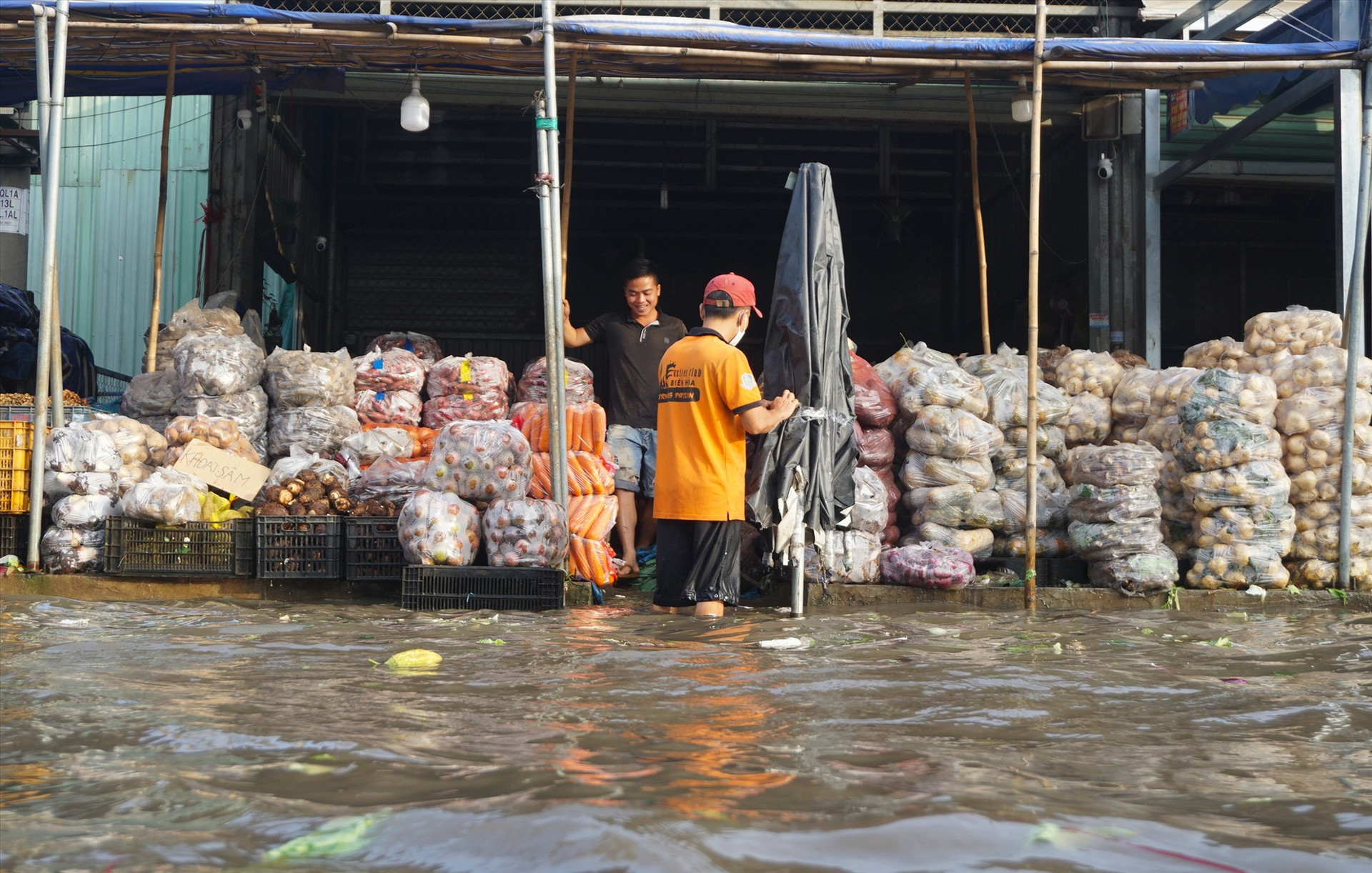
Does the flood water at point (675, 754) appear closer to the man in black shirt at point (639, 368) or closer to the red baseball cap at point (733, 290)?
the red baseball cap at point (733, 290)

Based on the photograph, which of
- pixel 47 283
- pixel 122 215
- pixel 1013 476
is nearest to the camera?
pixel 47 283

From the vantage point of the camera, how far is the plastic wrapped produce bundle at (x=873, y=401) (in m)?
7.89

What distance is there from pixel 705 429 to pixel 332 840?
162 inches

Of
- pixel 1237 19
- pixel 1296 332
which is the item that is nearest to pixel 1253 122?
pixel 1237 19

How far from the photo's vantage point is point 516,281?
17.1 m

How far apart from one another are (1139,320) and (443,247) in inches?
372

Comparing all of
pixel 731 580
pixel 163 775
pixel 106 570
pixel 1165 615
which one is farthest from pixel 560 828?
pixel 106 570

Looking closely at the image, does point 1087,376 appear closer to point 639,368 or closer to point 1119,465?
point 1119,465

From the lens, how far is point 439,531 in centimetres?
681

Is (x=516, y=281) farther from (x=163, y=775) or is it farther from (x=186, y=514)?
(x=163, y=775)

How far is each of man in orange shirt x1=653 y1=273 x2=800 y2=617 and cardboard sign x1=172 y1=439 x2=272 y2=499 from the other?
9.24 feet

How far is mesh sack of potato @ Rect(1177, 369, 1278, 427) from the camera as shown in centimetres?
740

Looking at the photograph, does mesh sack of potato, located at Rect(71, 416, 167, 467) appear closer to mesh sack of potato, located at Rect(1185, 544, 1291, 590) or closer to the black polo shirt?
the black polo shirt

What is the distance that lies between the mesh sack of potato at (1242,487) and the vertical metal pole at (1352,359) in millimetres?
333
